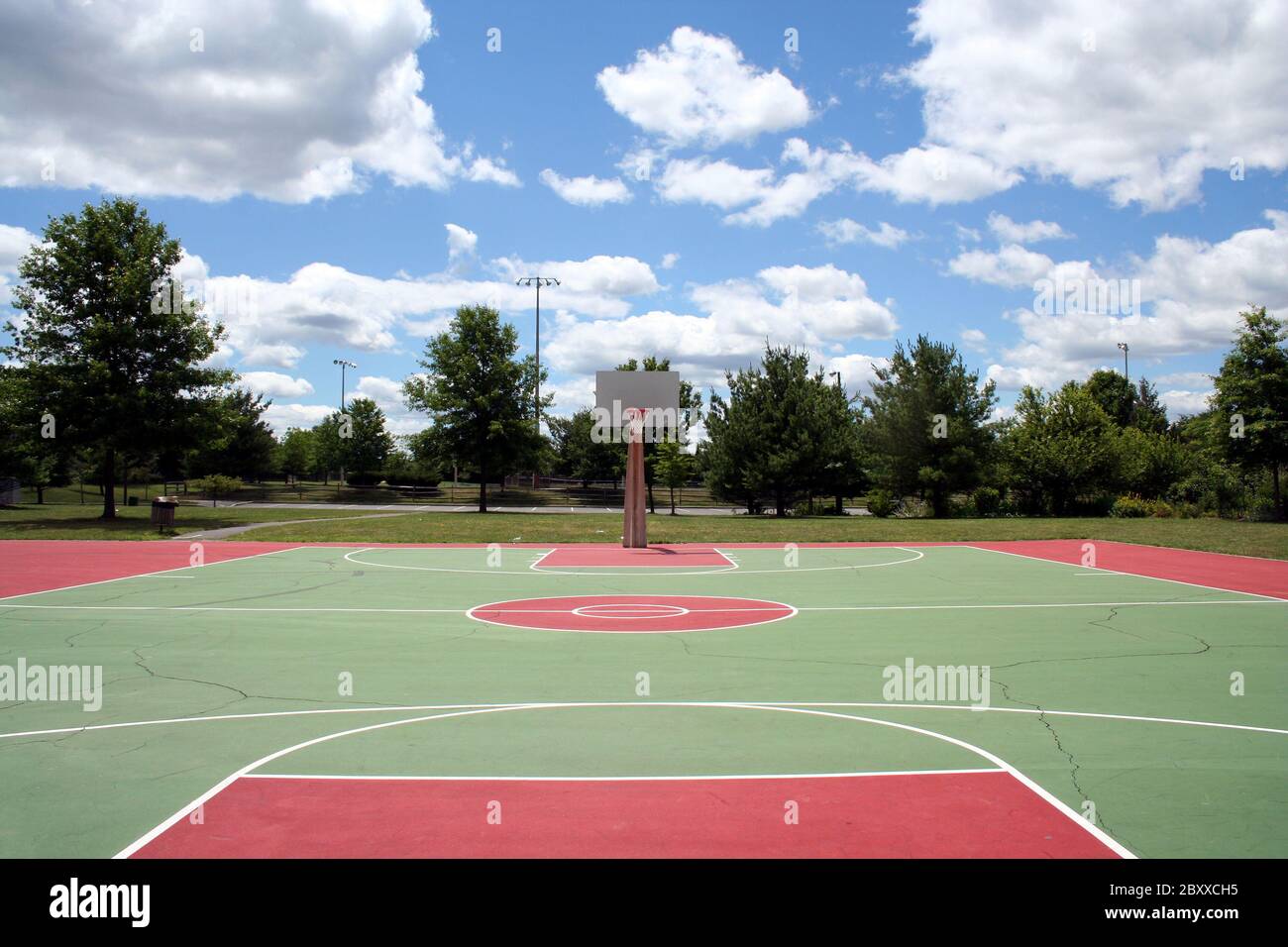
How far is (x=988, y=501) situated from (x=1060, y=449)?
474cm

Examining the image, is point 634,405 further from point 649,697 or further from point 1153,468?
point 1153,468

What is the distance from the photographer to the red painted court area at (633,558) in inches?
933

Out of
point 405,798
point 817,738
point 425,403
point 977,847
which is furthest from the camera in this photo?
point 425,403

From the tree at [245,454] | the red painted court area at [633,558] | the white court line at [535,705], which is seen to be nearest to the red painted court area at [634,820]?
the white court line at [535,705]

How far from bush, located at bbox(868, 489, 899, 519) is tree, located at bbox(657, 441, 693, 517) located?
11.0 m

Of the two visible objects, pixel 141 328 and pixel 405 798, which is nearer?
pixel 405 798

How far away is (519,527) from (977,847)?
3255 centimetres

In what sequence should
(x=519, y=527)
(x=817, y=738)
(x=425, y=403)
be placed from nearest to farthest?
(x=817, y=738) → (x=519, y=527) → (x=425, y=403)

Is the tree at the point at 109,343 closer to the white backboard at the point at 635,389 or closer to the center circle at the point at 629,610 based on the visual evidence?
the white backboard at the point at 635,389

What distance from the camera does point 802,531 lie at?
36375 millimetres

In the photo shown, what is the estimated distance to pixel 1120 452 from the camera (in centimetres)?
4459

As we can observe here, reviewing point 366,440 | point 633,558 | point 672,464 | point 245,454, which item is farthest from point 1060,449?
point 245,454

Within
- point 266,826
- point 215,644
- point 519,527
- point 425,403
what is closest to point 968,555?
point 519,527

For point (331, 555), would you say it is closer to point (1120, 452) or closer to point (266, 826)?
point (266, 826)
